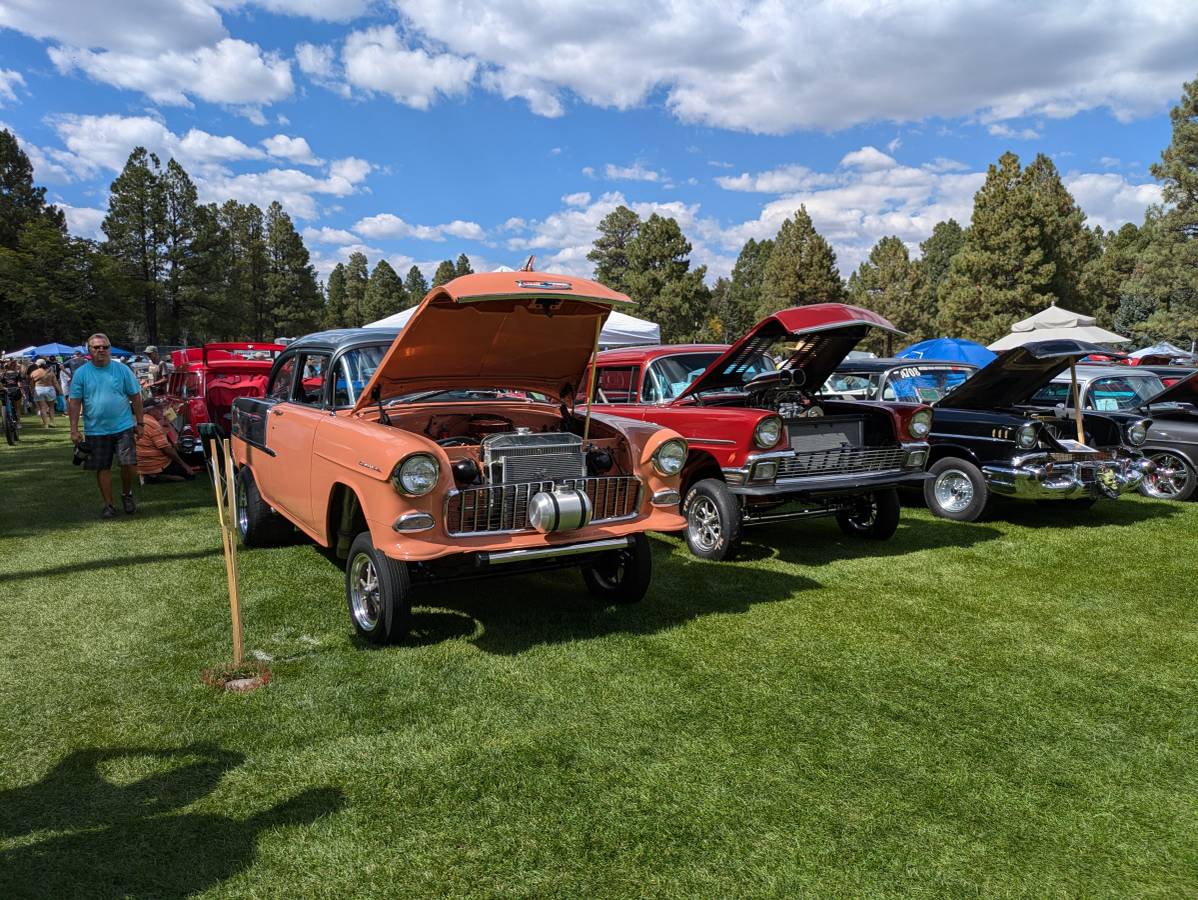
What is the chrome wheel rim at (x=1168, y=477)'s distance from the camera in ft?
30.6

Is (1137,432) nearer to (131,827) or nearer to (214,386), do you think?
(131,827)

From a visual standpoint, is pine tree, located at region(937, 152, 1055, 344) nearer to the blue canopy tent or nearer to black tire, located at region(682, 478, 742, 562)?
the blue canopy tent

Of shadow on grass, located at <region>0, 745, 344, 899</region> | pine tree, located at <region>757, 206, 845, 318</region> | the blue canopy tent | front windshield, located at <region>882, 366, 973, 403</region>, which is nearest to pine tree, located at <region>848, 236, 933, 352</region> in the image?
pine tree, located at <region>757, 206, 845, 318</region>

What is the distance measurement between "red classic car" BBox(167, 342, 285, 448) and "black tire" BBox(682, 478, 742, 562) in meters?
6.76

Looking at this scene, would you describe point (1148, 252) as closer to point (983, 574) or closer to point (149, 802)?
point (983, 574)

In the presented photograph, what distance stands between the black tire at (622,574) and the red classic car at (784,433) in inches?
50.7

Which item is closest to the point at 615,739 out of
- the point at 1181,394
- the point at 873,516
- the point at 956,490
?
the point at 873,516

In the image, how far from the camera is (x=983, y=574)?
250 inches

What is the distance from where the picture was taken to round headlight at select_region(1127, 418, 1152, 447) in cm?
873

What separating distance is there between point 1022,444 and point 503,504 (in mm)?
5649

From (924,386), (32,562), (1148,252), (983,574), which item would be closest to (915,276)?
(1148,252)

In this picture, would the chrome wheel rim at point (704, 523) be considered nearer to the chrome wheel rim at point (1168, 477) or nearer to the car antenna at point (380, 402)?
the car antenna at point (380, 402)

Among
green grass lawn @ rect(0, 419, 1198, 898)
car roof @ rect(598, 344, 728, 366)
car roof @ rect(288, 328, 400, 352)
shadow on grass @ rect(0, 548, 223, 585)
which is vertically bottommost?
green grass lawn @ rect(0, 419, 1198, 898)

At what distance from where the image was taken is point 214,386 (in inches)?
458
